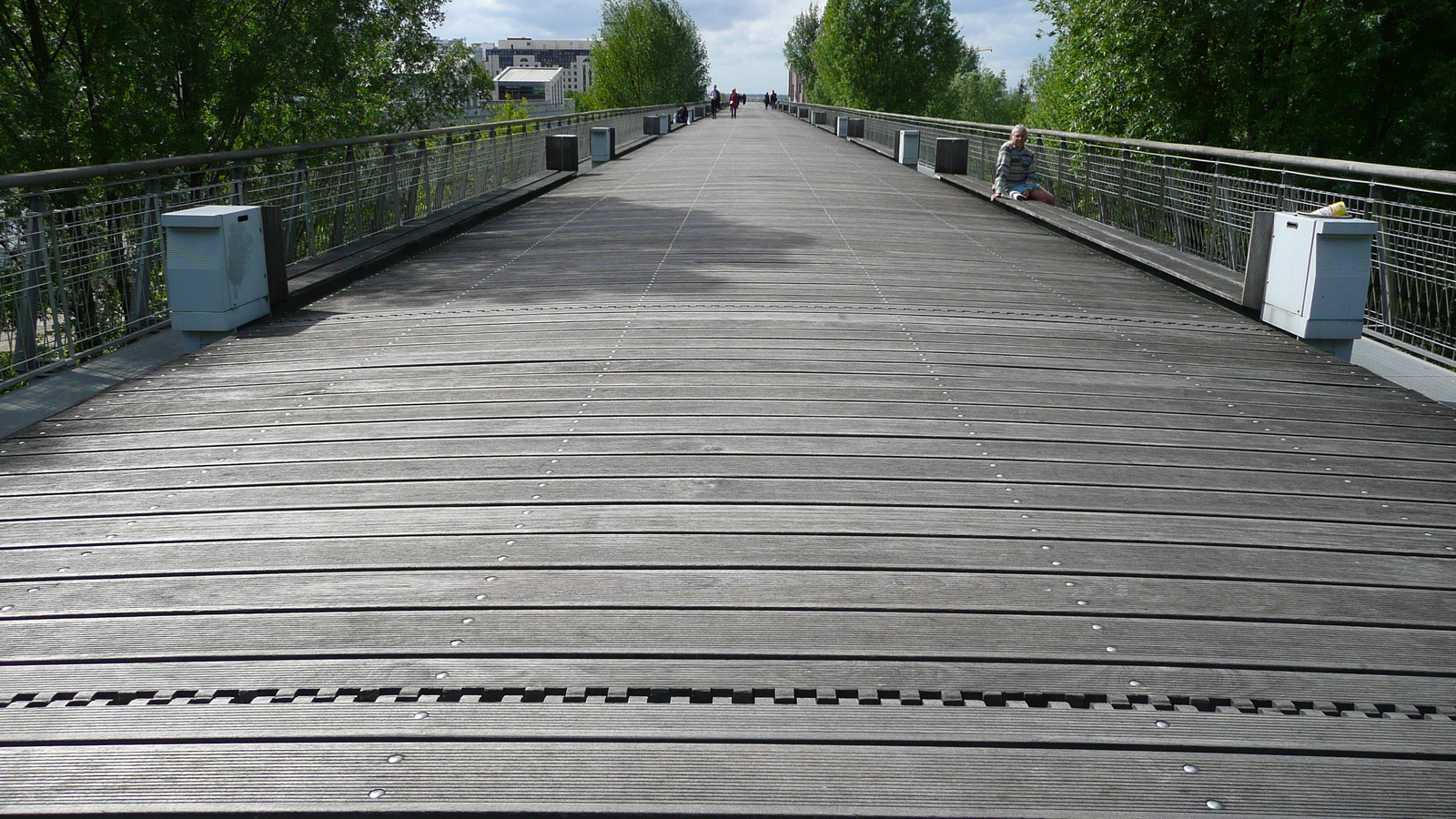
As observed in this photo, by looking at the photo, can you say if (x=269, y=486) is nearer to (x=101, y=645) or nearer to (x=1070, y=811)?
(x=101, y=645)

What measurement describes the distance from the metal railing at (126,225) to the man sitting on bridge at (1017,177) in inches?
256

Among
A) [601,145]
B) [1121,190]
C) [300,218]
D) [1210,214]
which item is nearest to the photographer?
[300,218]

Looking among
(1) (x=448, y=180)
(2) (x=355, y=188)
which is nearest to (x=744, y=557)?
(2) (x=355, y=188)

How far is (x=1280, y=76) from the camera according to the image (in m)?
21.1

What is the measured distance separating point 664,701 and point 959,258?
709cm

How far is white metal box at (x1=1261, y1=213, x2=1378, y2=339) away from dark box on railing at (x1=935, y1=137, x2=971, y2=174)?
37.1 ft

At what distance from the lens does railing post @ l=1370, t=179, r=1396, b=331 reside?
677 centimetres

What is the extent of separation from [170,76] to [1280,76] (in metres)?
19.3

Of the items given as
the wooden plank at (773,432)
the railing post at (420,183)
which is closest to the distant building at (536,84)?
the railing post at (420,183)

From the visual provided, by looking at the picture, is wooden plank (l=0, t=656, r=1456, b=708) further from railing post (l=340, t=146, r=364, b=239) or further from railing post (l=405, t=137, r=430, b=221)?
railing post (l=405, t=137, r=430, b=221)

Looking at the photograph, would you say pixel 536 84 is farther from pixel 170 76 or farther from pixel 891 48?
pixel 170 76

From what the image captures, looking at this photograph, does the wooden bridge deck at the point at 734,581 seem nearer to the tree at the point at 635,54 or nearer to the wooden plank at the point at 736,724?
the wooden plank at the point at 736,724

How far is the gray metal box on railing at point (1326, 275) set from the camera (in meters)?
5.91

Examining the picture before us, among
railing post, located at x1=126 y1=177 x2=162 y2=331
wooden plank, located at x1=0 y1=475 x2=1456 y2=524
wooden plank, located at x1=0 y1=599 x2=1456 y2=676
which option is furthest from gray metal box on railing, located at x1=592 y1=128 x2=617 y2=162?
wooden plank, located at x1=0 y1=599 x2=1456 y2=676
